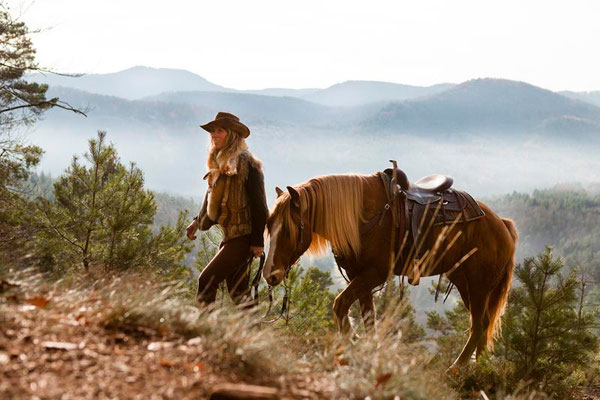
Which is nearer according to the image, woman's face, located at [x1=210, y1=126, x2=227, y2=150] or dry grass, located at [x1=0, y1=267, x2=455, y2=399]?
dry grass, located at [x1=0, y1=267, x2=455, y2=399]

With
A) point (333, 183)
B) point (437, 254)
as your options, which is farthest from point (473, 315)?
point (333, 183)

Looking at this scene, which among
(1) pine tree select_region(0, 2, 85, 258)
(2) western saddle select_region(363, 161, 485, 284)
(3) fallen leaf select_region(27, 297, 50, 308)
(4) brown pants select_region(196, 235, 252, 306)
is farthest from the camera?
(1) pine tree select_region(0, 2, 85, 258)

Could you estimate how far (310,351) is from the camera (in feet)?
9.52

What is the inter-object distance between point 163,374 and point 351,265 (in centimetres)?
259

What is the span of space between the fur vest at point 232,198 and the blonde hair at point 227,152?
10mm

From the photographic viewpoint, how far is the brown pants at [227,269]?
3824 millimetres

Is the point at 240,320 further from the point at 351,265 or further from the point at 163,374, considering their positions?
the point at 351,265

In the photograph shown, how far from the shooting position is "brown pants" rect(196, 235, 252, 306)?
3.82 metres

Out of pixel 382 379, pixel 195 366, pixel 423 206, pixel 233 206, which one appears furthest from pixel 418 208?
pixel 195 366

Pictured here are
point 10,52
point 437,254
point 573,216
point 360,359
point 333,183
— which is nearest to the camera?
point 360,359

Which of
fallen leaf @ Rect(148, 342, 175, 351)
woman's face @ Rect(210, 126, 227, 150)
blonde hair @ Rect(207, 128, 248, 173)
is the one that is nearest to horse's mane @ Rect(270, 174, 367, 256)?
blonde hair @ Rect(207, 128, 248, 173)

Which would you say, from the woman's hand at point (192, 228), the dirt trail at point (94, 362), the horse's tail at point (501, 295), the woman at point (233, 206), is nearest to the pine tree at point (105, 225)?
the woman's hand at point (192, 228)

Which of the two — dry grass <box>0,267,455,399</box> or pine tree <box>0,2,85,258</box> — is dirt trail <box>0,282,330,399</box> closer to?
dry grass <box>0,267,455,399</box>

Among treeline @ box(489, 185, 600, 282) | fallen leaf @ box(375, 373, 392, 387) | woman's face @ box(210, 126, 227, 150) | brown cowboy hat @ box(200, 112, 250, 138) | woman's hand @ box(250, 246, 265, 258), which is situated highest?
brown cowboy hat @ box(200, 112, 250, 138)
